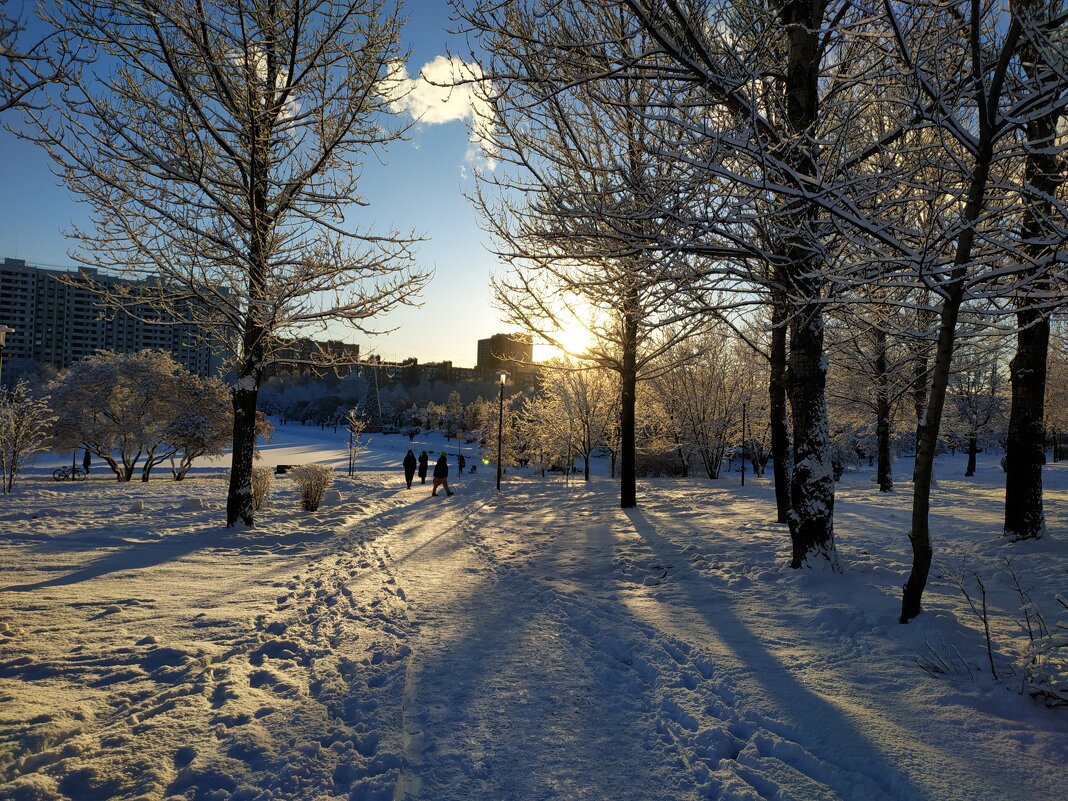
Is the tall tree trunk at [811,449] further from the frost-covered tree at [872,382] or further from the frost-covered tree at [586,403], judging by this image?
the frost-covered tree at [586,403]

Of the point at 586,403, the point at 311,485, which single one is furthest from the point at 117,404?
the point at 586,403

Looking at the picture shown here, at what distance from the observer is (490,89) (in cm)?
650

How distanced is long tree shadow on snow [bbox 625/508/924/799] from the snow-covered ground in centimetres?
2

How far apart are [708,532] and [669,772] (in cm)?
726

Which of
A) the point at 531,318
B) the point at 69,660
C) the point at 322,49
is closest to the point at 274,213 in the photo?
the point at 322,49

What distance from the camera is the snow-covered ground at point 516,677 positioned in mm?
2785

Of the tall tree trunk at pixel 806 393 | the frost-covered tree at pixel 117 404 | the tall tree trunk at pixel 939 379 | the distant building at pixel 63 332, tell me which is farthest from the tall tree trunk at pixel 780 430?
the distant building at pixel 63 332

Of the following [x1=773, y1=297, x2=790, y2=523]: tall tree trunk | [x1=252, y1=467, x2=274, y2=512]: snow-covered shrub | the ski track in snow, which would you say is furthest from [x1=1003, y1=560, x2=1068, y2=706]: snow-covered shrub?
[x1=252, y1=467, x2=274, y2=512]: snow-covered shrub

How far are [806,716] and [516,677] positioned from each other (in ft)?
6.31

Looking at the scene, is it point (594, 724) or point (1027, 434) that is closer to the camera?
point (594, 724)

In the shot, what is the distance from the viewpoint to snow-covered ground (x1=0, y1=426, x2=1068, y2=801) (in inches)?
110

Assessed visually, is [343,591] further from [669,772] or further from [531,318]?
[531,318]

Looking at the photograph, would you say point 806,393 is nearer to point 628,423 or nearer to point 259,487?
point 628,423

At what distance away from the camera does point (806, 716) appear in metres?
3.32
